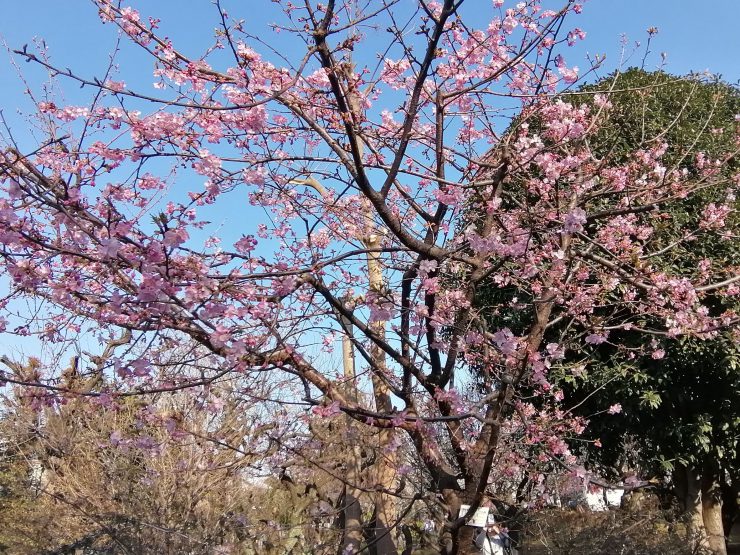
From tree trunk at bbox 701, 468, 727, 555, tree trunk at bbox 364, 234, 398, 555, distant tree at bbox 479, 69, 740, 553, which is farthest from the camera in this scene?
tree trunk at bbox 701, 468, 727, 555

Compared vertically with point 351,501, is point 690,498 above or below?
below

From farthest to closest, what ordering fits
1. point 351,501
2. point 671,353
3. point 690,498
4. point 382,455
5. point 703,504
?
point 703,504 → point 690,498 → point 351,501 → point 671,353 → point 382,455

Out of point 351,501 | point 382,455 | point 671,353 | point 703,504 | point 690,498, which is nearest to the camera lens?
point 382,455

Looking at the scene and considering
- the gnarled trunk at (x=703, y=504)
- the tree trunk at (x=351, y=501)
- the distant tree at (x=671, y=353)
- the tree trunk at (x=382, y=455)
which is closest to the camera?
the tree trunk at (x=382, y=455)

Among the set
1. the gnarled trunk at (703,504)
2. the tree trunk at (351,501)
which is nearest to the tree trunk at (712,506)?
the gnarled trunk at (703,504)

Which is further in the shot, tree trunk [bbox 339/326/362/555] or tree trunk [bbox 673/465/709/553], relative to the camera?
tree trunk [bbox 673/465/709/553]

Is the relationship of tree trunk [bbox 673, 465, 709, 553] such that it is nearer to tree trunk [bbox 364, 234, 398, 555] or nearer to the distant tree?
the distant tree

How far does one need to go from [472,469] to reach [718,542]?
219 inches

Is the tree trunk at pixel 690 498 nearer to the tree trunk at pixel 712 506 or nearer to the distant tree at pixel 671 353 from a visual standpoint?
the tree trunk at pixel 712 506

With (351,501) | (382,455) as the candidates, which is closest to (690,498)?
(351,501)

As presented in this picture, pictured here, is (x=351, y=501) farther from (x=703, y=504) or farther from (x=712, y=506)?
(x=712, y=506)

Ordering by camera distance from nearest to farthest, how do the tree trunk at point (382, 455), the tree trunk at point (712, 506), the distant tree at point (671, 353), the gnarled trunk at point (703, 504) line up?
the tree trunk at point (382, 455) → the distant tree at point (671, 353) → the gnarled trunk at point (703, 504) → the tree trunk at point (712, 506)

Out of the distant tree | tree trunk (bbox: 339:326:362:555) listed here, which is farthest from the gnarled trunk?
tree trunk (bbox: 339:326:362:555)

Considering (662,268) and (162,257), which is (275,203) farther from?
(662,268)
